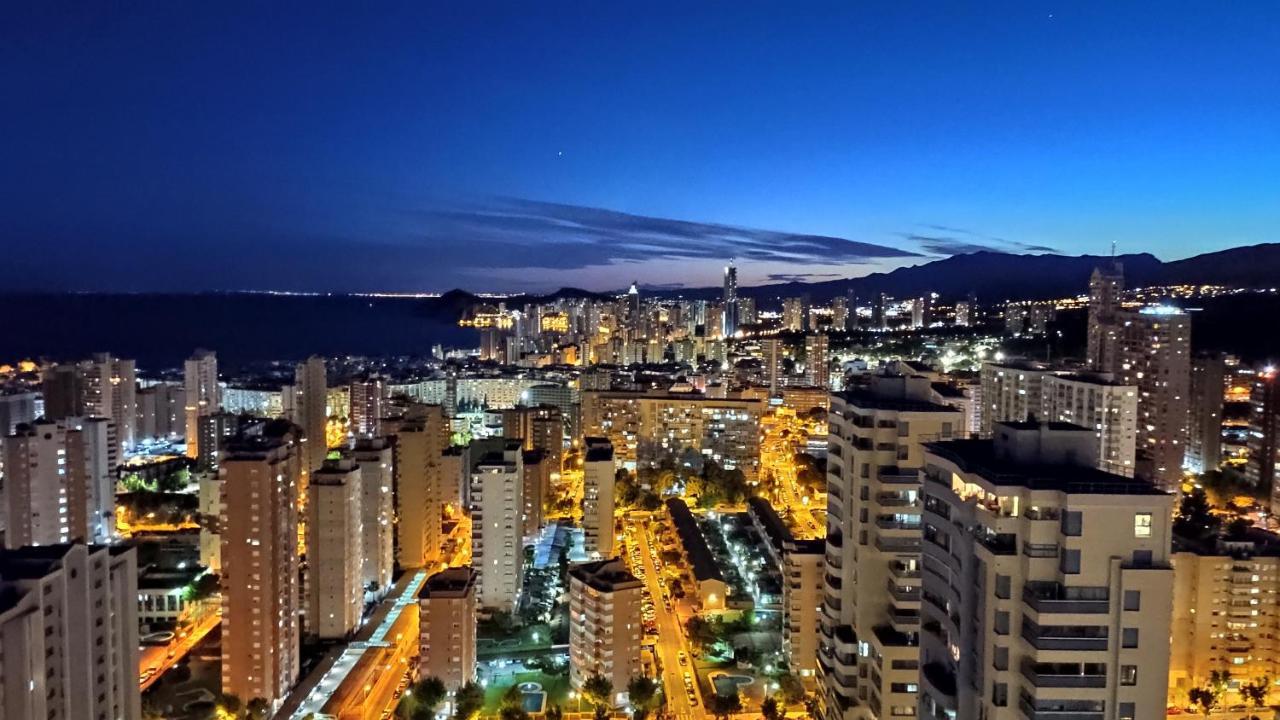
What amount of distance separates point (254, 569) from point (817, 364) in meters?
20.0

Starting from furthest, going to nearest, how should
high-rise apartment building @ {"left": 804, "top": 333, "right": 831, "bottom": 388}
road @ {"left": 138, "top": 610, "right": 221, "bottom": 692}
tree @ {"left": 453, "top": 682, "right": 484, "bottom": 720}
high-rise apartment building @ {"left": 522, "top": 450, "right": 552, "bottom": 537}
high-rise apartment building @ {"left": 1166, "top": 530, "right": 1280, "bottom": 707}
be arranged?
1. high-rise apartment building @ {"left": 804, "top": 333, "right": 831, "bottom": 388}
2. high-rise apartment building @ {"left": 522, "top": 450, "right": 552, "bottom": 537}
3. road @ {"left": 138, "top": 610, "right": 221, "bottom": 692}
4. high-rise apartment building @ {"left": 1166, "top": 530, "right": 1280, "bottom": 707}
5. tree @ {"left": 453, "top": 682, "right": 484, "bottom": 720}

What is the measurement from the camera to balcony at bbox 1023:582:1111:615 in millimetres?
3393

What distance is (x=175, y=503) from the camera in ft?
45.7

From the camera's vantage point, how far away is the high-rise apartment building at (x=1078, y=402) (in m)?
12.0

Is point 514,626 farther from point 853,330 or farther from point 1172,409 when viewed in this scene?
point 853,330

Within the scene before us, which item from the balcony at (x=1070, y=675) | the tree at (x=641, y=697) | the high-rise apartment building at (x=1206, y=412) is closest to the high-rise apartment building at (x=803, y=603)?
the tree at (x=641, y=697)

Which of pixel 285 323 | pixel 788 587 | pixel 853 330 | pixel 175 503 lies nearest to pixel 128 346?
pixel 285 323

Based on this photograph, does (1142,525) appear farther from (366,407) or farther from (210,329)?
(210,329)

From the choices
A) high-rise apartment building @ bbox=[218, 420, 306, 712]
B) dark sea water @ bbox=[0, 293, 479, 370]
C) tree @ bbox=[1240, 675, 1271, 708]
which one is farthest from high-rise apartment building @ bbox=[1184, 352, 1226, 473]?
dark sea water @ bbox=[0, 293, 479, 370]

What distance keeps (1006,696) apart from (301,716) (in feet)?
20.6

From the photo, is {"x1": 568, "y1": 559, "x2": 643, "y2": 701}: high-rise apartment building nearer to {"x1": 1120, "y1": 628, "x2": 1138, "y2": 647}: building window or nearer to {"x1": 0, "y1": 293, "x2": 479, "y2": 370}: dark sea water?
{"x1": 1120, "y1": 628, "x2": 1138, "y2": 647}: building window

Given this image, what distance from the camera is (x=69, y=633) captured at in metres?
5.45

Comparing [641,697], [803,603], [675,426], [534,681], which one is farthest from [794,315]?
[641,697]

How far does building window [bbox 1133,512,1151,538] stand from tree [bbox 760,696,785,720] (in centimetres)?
463
